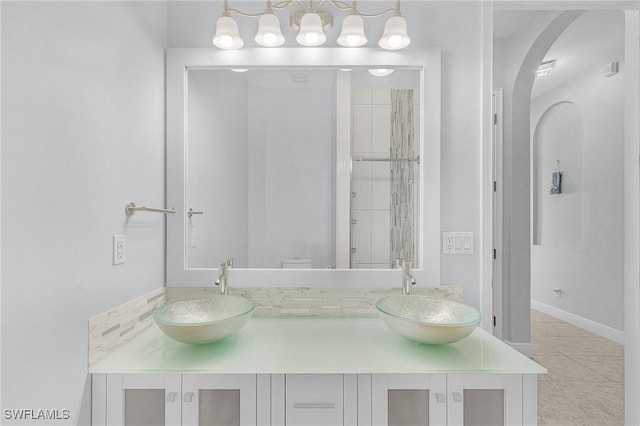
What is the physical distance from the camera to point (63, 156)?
106 centimetres

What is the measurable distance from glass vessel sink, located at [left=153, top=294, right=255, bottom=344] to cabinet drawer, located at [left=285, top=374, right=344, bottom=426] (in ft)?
0.92

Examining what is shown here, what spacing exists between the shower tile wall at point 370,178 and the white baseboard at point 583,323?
3.17m

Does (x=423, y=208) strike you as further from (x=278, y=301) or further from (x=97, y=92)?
(x=97, y=92)

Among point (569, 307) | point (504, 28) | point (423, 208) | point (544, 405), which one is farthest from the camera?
point (569, 307)

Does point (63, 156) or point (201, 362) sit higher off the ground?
point (63, 156)

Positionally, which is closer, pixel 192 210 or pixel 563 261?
pixel 192 210

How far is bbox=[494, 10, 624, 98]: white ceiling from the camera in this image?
2766mm

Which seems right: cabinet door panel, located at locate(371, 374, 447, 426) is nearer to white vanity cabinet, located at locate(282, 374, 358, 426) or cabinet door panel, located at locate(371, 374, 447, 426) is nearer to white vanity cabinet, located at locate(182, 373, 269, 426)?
white vanity cabinet, located at locate(282, 374, 358, 426)

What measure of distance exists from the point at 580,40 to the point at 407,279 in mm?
3048

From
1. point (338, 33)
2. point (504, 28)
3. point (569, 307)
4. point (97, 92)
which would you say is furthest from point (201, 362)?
point (569, 307)

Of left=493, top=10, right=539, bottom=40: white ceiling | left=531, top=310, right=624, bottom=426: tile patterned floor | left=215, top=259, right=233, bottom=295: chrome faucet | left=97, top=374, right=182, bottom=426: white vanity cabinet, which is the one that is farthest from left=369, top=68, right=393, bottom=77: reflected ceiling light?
left=531, top=310, right=624, bottom=426: tile patterned floor

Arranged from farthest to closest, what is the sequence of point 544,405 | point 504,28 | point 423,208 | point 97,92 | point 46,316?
point 504,28 → point 544,405 → point 423,208 → point 97,92 → point 46,316

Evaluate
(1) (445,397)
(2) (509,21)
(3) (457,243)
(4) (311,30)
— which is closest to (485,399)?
(1) (445,397)

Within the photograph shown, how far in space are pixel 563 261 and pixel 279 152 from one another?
4.02m
